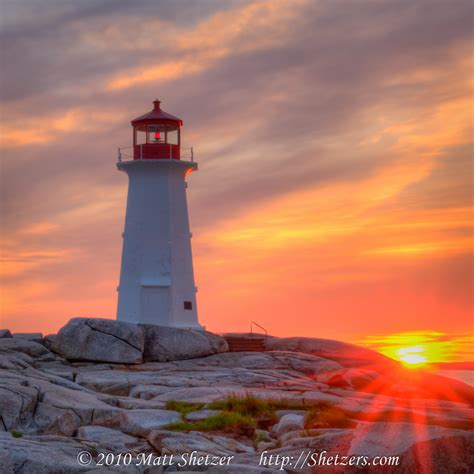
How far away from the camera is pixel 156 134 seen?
39.1 meters

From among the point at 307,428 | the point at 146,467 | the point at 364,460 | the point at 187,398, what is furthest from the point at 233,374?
the point at 364,460

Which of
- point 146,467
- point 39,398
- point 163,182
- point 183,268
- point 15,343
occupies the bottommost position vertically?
point 146,467

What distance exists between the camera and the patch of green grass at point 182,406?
64.7 ft

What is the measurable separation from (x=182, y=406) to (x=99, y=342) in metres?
12.3

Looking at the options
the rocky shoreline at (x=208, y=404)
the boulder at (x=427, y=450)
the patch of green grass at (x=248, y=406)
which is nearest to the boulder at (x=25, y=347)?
the rocky shoreline at (x=208, y=404)

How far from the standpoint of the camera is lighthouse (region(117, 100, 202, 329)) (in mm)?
37250

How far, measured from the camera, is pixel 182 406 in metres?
20.3

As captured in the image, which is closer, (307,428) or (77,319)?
(307,428)

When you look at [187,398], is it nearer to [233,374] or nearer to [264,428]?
[264,428]

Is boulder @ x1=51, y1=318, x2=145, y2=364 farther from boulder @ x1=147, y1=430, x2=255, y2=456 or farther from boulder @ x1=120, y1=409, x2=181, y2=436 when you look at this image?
boulder @ x1=147, y1=430, x2=255, y2=456

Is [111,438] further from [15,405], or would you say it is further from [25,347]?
[25,347]

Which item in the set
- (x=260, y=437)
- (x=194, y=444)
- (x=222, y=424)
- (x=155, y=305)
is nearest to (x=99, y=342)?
(x=155, y=305)

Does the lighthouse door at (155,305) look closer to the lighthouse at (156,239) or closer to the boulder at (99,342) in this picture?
the lighthouse at (156,239)

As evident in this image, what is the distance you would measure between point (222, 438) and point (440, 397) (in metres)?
17.7
